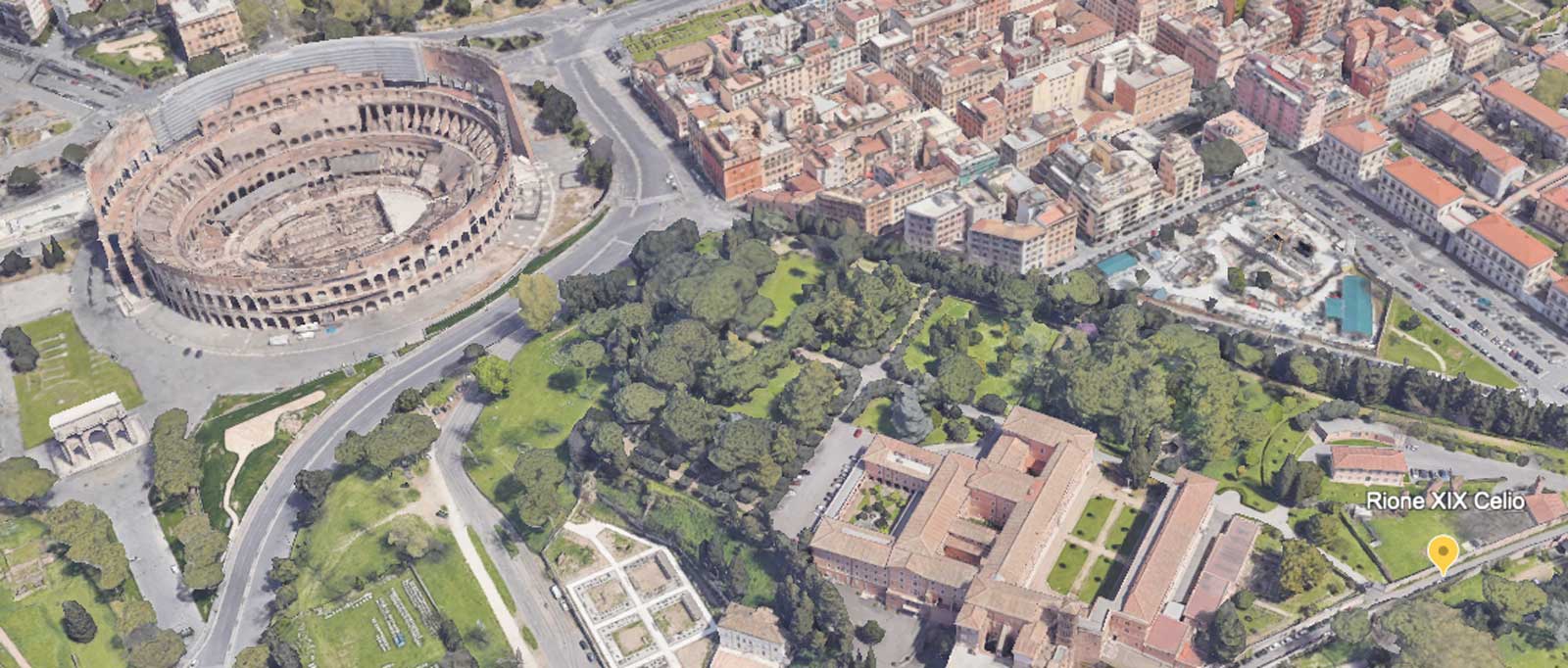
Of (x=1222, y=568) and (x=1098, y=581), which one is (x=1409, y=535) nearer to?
(x=1222, y=568)

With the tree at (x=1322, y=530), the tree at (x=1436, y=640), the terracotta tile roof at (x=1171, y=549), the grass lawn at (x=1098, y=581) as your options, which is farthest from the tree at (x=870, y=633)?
the tree at (x=1436, y=640)

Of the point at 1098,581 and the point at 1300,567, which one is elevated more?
the point at 1300,567

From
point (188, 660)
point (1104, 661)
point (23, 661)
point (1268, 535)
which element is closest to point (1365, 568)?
point (1268, 535)

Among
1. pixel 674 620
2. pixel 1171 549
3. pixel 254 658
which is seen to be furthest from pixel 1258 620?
pixel 254 658

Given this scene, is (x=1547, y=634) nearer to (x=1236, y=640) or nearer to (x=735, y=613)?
(x=1236, y=640)

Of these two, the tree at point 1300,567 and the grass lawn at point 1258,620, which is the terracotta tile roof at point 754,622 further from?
the tree at point 1300,567
